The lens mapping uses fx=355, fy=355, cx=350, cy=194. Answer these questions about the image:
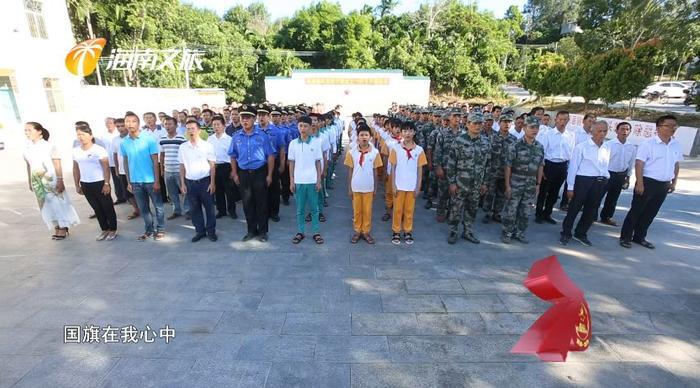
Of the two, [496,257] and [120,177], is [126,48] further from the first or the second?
[496,257]

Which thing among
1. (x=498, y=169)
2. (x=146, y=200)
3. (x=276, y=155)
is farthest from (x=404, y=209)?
(x=146, y=200)

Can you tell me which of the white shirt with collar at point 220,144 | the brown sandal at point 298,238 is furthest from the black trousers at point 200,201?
the brown sandal at point 298,238

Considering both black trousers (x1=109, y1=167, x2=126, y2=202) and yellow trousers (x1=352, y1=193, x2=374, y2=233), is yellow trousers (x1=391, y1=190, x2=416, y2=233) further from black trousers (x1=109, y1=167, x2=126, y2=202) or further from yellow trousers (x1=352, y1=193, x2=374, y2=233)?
black trousers (x1=109, y1=167, x2=126, y2=202)

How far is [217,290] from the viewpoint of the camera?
12.1ft

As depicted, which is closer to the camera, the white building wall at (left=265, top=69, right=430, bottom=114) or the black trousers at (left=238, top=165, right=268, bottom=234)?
the black trousers at (left=238, top=165, right=268, bottom=234)

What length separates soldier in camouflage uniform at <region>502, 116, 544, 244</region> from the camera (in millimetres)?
4660

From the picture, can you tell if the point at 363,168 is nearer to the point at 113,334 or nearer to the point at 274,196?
the point at 274,196

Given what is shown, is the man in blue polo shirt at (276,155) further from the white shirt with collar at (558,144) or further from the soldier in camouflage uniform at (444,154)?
the white shirt with collar at (558,144)

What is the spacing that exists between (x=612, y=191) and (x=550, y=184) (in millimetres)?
894

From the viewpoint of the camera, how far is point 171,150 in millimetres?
5418

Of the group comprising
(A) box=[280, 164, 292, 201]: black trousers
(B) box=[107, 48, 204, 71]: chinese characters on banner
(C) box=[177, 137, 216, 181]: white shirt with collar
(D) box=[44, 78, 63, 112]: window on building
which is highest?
(B) box=[107, 48, 204, 71]: chinese characters on banner

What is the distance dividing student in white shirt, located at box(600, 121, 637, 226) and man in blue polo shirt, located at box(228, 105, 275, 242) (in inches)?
189

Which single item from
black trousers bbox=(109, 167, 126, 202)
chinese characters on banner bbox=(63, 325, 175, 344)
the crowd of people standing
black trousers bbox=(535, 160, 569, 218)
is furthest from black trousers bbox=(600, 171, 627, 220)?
black trousers bbox=(109, 167, 126, 202)

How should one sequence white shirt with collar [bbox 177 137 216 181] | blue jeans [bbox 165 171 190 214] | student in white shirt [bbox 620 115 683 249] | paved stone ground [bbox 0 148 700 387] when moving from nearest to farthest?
paved stone ground [bbox 0 148 700 387], student in white shirt [bbox 620 115 683 249], white shirt with collar [bbox 177 137 216 181], blue jeans [bbox 165 171 190 214]
